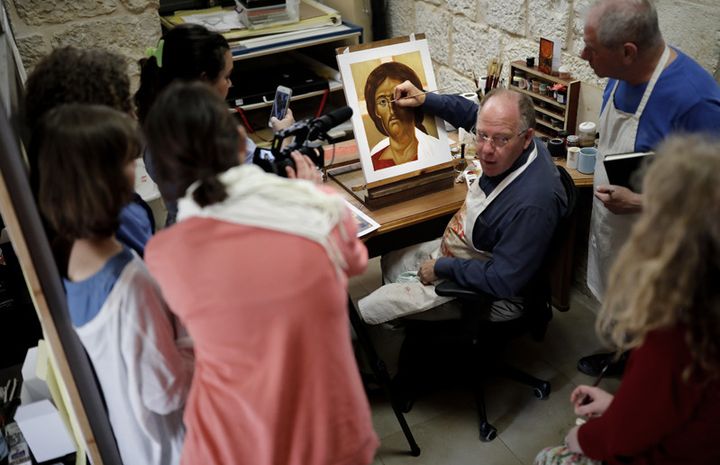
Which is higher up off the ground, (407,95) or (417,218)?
(407,95)

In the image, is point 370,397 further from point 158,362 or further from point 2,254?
point 2,254

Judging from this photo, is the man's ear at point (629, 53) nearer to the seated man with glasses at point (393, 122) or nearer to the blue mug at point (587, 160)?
the blue mug at point (587, 160)

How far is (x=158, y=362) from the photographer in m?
1.36

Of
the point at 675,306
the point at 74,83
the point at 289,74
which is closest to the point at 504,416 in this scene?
the point at 675,306

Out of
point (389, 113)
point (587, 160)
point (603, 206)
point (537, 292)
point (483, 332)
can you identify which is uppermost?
point (389, 113)

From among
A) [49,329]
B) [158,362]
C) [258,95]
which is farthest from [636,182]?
[258,95]

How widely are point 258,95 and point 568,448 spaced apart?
2.62m

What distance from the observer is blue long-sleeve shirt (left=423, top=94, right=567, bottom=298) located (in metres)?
1.96

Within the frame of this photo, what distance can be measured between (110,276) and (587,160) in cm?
185

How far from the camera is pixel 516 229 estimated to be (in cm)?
198

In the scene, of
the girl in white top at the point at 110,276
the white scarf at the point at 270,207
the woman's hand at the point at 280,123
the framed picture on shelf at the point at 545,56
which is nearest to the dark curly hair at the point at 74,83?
the girl in white top at the point at 110,276

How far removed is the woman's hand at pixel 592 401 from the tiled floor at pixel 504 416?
2.31 feet

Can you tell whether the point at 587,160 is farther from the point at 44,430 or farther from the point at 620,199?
the point at 44,430

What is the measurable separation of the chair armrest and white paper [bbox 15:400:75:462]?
1200 mm
